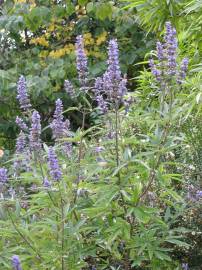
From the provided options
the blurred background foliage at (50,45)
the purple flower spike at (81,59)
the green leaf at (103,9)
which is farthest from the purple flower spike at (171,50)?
the blurred background foliage at (50,45)

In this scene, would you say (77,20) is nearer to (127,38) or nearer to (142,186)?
(127,38)

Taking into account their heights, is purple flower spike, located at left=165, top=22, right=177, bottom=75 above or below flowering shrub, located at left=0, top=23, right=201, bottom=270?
above

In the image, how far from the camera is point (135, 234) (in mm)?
2553

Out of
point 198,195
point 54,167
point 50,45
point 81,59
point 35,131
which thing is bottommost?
point 198,195

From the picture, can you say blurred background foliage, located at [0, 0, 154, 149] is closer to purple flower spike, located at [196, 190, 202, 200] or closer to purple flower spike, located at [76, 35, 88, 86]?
purple flower spike, located at [76, 35, 88, 86]

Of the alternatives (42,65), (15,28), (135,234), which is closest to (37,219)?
(135,234)

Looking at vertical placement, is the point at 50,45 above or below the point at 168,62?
above

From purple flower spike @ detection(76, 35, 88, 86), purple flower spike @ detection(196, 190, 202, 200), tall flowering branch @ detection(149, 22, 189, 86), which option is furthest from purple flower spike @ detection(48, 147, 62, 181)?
purple flower spike @ detection(196, 190, 202, 200)

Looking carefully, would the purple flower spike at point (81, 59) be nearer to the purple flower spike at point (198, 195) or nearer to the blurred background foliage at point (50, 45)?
the purple flower spike at point (198, 195)

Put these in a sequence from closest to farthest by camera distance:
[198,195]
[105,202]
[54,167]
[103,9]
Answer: [54,167] → [105,202] → [198,195] → [103,9]

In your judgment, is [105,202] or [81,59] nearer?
[105,202]

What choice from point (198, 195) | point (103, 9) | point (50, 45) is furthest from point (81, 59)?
point (50, 45)

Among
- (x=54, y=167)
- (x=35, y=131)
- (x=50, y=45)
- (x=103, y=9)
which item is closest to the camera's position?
(x=54, y=167)

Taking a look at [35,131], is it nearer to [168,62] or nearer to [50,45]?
[168,62]
